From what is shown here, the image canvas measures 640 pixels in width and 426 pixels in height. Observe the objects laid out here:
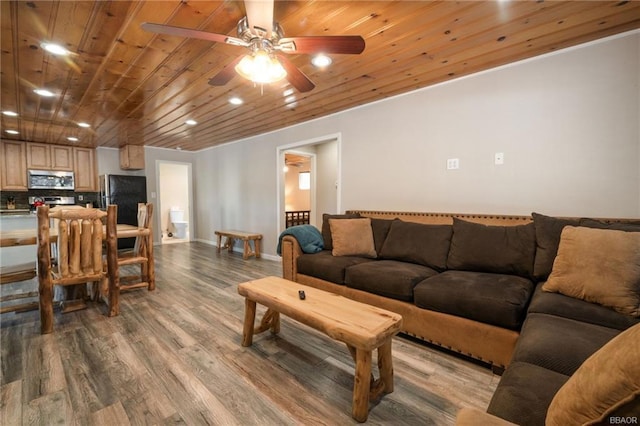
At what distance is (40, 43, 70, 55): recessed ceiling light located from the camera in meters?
2.09

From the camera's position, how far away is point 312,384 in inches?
66.6

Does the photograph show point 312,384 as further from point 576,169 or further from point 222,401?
point 576,169

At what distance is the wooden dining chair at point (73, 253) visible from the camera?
2334mm

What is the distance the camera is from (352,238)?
9.78 feet

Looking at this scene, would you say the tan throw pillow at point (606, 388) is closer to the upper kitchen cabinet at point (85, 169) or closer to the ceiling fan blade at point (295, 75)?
the ceiling fan blade at point (295, 75)

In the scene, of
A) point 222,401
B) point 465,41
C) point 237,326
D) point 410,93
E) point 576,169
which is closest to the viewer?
point 222,401

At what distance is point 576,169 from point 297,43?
2430 millimetres

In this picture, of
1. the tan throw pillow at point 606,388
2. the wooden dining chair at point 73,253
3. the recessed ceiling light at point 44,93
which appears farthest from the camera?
the recessed ceiling light at point 44,93

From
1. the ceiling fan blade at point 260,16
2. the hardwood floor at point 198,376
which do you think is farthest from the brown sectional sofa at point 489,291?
the ceiling fan blade at point 260,16

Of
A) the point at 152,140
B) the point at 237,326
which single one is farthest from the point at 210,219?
the point at 237,326

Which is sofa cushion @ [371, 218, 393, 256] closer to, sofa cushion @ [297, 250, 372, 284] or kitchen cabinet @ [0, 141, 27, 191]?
sofa cushion @ [297, 250, 372, 284]

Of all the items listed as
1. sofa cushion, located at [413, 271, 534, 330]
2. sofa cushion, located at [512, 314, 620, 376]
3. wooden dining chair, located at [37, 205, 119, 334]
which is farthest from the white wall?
wooden dining chair, located at [37, 205, 119, 334]

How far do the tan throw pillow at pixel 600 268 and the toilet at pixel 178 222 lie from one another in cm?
765

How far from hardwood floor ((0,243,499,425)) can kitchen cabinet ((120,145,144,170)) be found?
13.2 feet
